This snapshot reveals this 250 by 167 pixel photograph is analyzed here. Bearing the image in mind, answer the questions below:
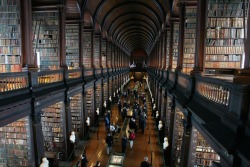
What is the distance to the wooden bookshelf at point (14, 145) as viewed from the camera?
622 centimetres

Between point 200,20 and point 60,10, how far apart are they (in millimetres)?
5854

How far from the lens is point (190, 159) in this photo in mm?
5008

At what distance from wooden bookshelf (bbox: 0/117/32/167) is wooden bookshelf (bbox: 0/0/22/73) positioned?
90.4 inches

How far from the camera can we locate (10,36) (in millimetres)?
7281

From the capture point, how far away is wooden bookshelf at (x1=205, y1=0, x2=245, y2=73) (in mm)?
6148

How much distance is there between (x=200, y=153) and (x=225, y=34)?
3848mm

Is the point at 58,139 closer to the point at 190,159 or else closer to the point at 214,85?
the point at 190,159

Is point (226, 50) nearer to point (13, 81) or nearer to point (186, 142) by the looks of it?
point (186, 142)

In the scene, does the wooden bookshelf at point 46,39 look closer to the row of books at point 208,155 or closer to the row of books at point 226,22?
the row of books at point 226,22

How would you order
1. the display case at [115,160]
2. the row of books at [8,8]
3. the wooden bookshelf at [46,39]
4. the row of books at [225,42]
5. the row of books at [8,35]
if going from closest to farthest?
1. the row of books at [225,42]
2. the display case at [115,160]
3. the row of books at [8,8]
4. the row of books at [8,35]
5. the wooden bookshelf at [46,39]

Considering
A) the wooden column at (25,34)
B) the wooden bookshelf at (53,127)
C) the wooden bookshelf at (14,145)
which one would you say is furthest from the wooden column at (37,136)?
the wooden bookshelf at (53,127)

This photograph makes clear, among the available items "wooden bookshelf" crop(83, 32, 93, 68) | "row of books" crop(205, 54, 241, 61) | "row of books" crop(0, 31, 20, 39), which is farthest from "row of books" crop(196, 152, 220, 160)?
"wooden bookshelf" crop(83, 32, 93, 68)

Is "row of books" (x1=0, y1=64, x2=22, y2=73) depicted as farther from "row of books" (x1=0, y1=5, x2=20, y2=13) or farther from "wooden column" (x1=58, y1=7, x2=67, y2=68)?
"row of books" (x1=0, y1=5, x2=20, y2=13)

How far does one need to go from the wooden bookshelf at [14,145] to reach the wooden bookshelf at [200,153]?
15.9 feet
